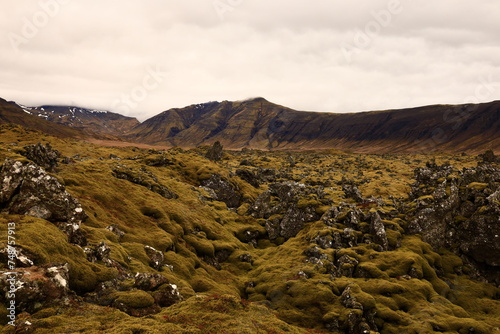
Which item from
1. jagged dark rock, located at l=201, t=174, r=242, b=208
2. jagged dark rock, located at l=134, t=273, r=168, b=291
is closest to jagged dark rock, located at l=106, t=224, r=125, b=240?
jagged dark rock, located at l=134, t=273, r=168, b=291

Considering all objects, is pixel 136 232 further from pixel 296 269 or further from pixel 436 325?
pixel 436 325

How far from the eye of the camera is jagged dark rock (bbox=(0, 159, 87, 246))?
22688 millimetres

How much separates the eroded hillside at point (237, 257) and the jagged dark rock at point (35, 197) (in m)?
0.10

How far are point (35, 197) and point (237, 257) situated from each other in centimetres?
2342

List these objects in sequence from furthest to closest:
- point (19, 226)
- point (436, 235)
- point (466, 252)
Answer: point (436, 235) → point (466, 252) → point (19, 226)

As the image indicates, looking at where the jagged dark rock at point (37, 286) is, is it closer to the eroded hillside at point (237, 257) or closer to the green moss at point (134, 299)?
the eroded hillside at point (237, 257)

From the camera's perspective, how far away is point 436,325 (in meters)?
24.1

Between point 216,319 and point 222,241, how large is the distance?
22945mm

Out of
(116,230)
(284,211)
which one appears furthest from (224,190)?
(116,230)

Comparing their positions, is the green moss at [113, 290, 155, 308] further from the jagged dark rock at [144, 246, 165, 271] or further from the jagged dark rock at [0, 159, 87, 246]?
the jagged dark rock at [144, 246, 165, 271]

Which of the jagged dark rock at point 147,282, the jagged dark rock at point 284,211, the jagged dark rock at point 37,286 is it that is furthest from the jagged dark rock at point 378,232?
the jagged dark rock at point 37,286

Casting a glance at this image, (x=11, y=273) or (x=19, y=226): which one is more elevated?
(x=19, y=226)

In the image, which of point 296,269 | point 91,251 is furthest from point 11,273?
point 296,269

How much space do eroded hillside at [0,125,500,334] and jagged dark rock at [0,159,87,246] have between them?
0.10 metres
